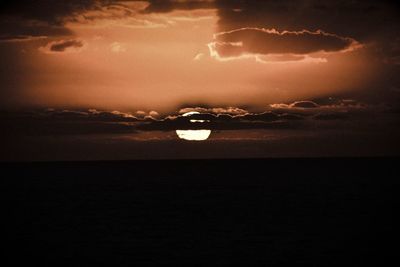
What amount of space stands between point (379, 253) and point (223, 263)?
393 inches

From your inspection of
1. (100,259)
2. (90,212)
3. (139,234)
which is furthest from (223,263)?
(90,212)

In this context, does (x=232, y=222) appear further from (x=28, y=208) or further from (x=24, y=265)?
(x=28, y=208)

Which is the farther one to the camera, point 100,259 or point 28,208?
point 28,208

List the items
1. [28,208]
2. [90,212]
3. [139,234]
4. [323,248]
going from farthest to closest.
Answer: [28,208]
[90,212]
[139,234]
[323,248]

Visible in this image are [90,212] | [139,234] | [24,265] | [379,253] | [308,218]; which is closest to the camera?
[24,265]

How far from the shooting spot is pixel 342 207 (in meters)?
67.4

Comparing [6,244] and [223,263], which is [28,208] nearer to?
[6,244]

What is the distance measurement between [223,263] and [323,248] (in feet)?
26.8

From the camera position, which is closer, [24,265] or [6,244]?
[24,265]

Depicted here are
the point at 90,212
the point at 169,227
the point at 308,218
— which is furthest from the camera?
the point at 90,212

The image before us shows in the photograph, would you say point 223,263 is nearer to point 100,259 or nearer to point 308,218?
point 100,259

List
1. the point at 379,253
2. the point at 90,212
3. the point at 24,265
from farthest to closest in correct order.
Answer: the point at 90,212 → the point at 379,253 → the point at 24,265

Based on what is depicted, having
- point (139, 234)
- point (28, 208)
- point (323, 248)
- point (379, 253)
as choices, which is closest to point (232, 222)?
point (139, 234)

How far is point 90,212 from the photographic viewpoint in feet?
212
